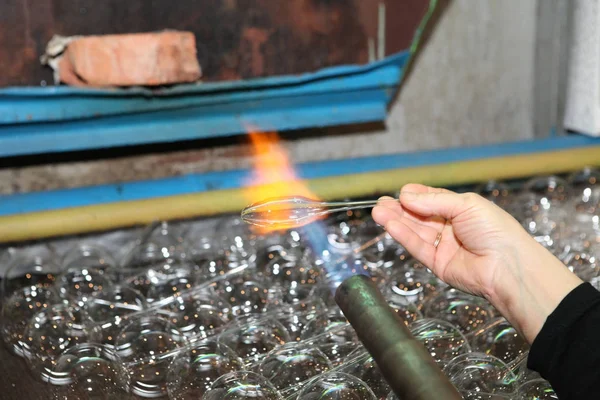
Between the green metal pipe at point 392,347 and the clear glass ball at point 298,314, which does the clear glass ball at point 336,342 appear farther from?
the green metal pipe at point 392,347

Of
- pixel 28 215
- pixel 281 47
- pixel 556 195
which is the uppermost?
pixel 281 47

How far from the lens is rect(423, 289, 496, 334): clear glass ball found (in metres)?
1.42

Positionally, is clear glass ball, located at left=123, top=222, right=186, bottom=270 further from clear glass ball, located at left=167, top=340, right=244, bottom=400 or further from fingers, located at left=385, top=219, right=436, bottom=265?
fingers, located at left=385, top=219, right=436, bottom=265

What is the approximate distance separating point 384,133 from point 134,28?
45.3 inches

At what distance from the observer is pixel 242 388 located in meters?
1.13

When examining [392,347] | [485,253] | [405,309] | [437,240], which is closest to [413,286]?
[405,309]

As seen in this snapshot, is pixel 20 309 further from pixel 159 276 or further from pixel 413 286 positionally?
pixel 413 286

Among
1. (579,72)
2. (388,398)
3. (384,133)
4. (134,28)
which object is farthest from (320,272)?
(579,72)

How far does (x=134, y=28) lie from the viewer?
2148 millimetres

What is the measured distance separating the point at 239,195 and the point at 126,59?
0.53 m

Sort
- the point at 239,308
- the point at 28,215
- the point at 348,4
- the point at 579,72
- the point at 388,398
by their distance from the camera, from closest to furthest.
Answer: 1. the point at 388,398
2. the point at 239,308
3. the point at 28,215
4. the point at 348,4
5. the point at 579,72

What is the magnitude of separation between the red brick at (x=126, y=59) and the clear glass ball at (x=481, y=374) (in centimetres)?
129

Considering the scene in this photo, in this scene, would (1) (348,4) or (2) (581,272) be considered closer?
(2) (581,272)

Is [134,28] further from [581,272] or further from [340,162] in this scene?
[581,272]
